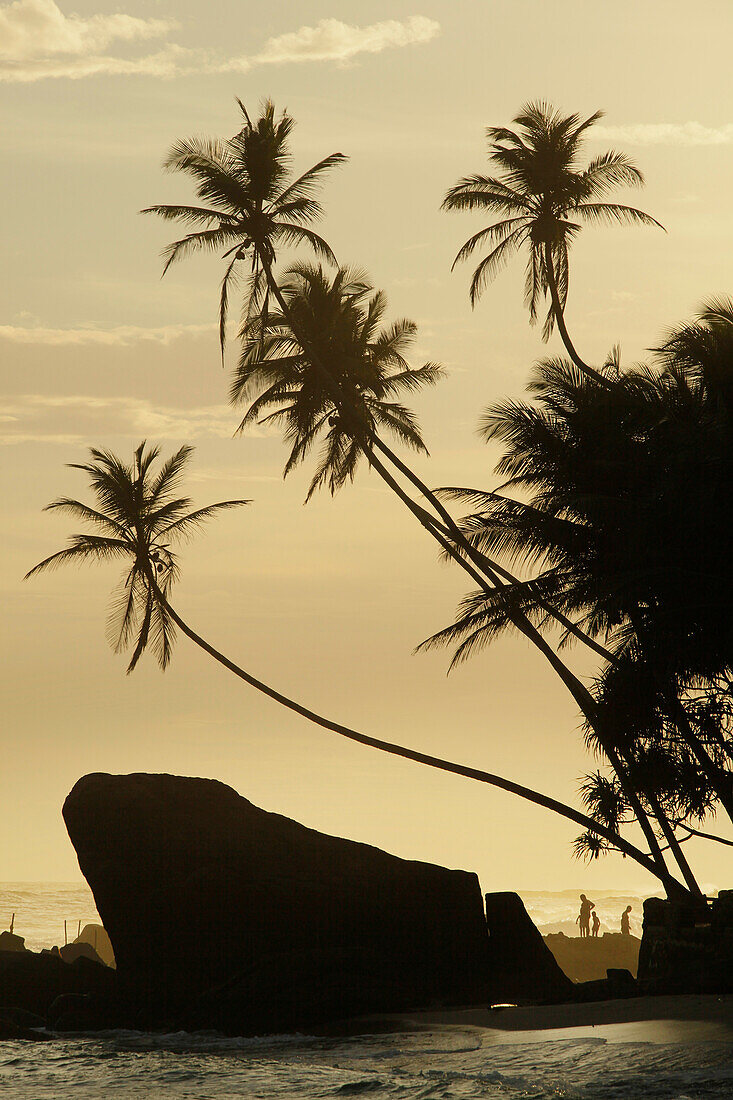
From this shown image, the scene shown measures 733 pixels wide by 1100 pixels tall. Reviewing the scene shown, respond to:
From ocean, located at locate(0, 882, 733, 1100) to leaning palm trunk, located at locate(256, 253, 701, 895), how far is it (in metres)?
6.03

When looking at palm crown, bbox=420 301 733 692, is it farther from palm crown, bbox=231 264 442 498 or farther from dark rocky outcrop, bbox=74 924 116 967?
dark rocky outcrop, bbox=74 924 116 967

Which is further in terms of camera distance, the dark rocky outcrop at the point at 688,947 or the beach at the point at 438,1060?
the dark rocky outcrop at the point at 688,947

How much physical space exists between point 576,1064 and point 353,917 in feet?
31.1

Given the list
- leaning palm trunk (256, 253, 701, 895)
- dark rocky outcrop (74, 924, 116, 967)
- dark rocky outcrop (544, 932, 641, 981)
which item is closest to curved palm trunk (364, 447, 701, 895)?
leaning palm trunk (256, 253, 701, 895)

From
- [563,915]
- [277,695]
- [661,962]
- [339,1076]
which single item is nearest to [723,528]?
[661,962]

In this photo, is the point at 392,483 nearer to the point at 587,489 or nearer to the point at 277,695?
the point at 277,695

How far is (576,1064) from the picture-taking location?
43.6 ft

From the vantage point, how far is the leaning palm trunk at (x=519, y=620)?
21266 mm

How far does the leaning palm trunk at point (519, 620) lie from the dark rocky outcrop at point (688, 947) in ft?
7.91

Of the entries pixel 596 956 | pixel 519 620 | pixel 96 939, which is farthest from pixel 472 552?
pixel 96 939

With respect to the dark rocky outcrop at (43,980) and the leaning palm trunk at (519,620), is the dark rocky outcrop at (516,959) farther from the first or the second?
the dark rocky outcrop at (43,980)

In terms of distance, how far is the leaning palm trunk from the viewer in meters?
21.3

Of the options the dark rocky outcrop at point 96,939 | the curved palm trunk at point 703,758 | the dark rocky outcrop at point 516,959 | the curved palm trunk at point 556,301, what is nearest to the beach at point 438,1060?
the dark rocky outcrop at point 516,959

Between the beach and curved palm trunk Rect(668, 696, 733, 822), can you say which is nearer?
the beach
